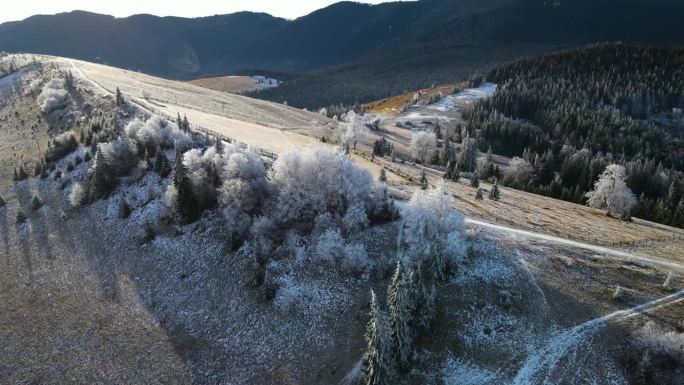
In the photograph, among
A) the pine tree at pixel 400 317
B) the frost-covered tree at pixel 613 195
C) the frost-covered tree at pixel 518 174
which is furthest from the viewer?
the frost-covered tree at pixel 518 174

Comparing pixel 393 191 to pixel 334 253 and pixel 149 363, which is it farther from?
pixel 149 363

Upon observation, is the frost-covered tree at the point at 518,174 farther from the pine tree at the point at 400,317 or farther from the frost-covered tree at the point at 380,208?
the pine tree at the point at 400,317

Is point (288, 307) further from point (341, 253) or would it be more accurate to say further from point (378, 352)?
point (378, 352)

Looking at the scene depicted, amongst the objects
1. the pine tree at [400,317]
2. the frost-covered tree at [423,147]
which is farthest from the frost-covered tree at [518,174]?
the pine tree at [400,317]

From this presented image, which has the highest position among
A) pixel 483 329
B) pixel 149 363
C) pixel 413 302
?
pixel 413 302

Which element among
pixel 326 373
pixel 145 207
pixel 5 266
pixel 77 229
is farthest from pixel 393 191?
pixel 5 266
